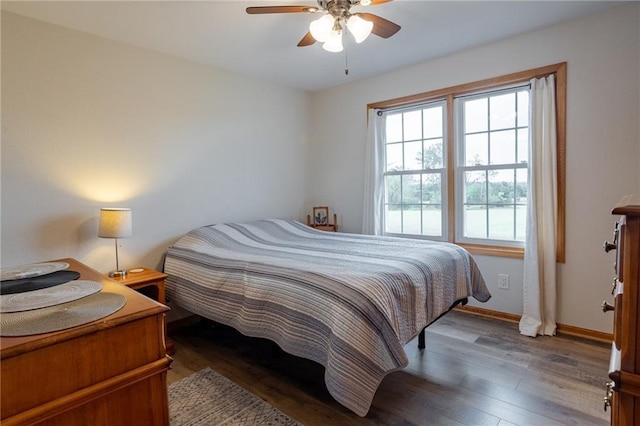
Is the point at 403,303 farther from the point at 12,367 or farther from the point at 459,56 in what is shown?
the point at 459,56

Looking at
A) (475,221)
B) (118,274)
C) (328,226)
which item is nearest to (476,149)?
(475,221)

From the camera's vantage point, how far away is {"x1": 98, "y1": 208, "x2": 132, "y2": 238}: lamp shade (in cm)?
240

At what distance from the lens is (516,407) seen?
1807 mm

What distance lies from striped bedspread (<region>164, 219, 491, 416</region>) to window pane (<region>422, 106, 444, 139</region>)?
141 centimetres

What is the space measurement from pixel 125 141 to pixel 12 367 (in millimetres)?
2417

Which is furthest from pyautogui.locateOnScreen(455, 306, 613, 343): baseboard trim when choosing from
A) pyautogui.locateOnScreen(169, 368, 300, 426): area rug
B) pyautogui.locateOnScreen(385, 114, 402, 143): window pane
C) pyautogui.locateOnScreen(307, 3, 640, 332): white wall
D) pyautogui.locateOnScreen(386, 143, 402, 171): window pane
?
pyautogui.locateOnScreen(169, 368, 300, 426): area rug

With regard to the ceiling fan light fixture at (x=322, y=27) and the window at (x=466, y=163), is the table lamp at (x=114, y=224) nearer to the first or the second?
the ceiling fan light fixture at (x=322, y=27)

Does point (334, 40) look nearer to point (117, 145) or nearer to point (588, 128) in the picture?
point (117, 145)

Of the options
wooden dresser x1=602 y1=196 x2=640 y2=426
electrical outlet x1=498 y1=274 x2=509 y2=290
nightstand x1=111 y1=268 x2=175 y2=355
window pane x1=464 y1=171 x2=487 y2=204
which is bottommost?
electrical outlet x1=498 y1=274 x2=509 y2=290

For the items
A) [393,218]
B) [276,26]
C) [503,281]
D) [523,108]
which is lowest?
[503,281]

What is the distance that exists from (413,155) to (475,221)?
3.15ft

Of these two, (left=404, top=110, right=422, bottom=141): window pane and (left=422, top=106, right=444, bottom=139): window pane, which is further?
(left=404, top=110, right=422, bottom=141): window pane

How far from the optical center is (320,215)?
425cm

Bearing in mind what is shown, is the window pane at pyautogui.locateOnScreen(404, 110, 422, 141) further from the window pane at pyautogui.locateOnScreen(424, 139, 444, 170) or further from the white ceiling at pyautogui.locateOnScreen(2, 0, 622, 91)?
the white ceiling at pyautogui.locateOnScreen(2, 0, 622, 91)
